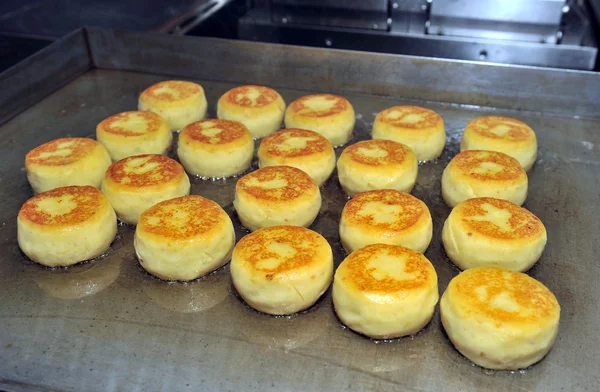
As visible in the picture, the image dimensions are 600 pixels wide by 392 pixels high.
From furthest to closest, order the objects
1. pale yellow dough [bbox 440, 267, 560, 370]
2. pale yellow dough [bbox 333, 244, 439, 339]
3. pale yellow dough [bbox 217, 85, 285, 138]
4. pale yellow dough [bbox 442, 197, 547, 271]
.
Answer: pale yellow dough [bbox 217, 85, 285, 138]
pale yellow dough [bbox 442, 197, 547, 271]
pale yellow dough [bbox 333, 244, 439, 339]
pale yellow dough [bbox 440, 267, 560, 370]

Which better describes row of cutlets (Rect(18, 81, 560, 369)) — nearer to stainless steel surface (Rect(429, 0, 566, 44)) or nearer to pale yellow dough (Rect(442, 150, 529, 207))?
pale yellow dough (Rect(442, 150, 529, 207))

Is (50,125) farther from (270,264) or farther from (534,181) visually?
(534,181)

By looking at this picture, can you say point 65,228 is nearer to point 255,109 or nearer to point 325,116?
point 255,109

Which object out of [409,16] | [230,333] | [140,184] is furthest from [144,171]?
[409,16]

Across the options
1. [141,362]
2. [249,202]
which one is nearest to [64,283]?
[141,362]

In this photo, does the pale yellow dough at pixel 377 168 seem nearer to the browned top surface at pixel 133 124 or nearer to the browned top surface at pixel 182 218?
the browned top surface at pixel 182 218

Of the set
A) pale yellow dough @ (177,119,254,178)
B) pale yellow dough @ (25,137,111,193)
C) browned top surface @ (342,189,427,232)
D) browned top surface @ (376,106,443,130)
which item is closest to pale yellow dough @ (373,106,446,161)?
browned top surface @ (376,106,443,130)

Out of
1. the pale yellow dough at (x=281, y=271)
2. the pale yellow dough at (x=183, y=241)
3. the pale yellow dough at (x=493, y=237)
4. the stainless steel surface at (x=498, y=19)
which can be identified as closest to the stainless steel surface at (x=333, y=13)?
the stainless steel surface at (x=498, y=19)
